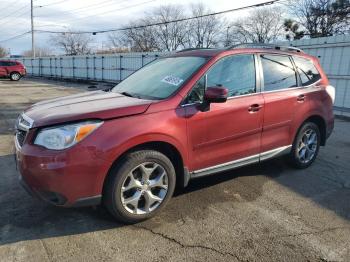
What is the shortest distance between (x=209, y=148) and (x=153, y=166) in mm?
723

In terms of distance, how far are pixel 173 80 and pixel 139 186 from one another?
4.03 feet

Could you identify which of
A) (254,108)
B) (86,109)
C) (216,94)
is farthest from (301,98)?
(86,109)

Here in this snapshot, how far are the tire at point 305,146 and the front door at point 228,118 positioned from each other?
0.92 meters

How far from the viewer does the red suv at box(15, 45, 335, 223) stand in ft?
10.4

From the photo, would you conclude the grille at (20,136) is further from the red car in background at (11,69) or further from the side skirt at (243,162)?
the red car in background at (11,69)

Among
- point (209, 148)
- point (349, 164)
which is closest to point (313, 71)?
point (349, 164)

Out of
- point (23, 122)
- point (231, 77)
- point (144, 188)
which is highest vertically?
point (231, 77)

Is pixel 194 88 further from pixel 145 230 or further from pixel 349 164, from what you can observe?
pixel 349 164

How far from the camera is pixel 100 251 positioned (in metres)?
3.10

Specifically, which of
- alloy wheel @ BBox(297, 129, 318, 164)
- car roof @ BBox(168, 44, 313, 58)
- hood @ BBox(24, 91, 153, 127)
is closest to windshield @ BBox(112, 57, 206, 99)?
car roof @ BBox(168, 44, 313, 58)

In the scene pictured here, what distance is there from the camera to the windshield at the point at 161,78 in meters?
3.89

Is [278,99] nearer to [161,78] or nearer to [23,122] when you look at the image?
[161,78]

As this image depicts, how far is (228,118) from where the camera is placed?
402 cm

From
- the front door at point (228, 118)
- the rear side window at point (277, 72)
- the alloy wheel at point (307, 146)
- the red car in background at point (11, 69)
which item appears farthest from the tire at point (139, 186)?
the red car in background at point (11, 69)
